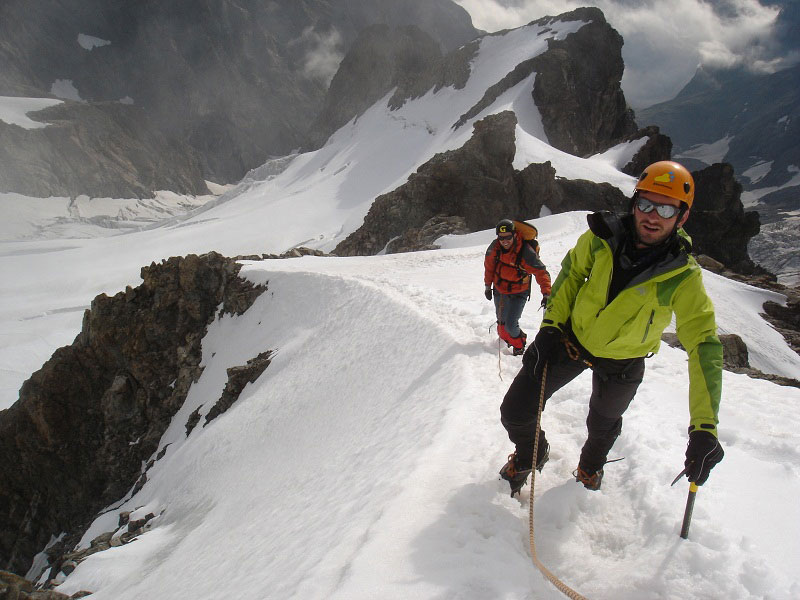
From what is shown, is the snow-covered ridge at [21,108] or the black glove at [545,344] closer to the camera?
the black glove at [545,344]

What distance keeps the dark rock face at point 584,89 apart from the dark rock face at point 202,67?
125 metres

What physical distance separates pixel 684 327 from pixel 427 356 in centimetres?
511

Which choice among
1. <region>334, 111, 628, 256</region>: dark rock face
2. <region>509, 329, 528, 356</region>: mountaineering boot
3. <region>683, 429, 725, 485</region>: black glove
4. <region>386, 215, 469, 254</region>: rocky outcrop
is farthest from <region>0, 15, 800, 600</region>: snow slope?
<region>334, 111, 628, 256</region>: dark rock face

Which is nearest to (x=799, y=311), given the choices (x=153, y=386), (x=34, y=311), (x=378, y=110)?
(x=153, y=386)

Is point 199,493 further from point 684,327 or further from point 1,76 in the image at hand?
point 1,76

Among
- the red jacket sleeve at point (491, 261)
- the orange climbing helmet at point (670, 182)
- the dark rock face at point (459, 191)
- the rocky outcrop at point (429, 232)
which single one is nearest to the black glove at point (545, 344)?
the orange climbing helmet at point (670, 182)

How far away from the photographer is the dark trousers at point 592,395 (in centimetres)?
331

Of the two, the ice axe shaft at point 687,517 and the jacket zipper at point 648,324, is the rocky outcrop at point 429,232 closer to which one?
the jacket zipper at point 648,324

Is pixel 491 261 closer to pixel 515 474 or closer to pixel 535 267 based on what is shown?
pixel 535 267

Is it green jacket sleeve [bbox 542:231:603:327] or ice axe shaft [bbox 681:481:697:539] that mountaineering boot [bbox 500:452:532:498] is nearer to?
ice axe shaft [bbox 681:481:697:539]

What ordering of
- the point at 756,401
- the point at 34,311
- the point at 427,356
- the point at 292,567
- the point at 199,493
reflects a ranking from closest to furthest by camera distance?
the point at 292,567, the point at 756,401, the point at 427,356, the point at 199,493, the point at 34,311

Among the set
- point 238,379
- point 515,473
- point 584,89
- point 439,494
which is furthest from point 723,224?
point 439,494

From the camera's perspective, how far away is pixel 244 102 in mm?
169125

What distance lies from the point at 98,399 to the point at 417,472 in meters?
19.6
